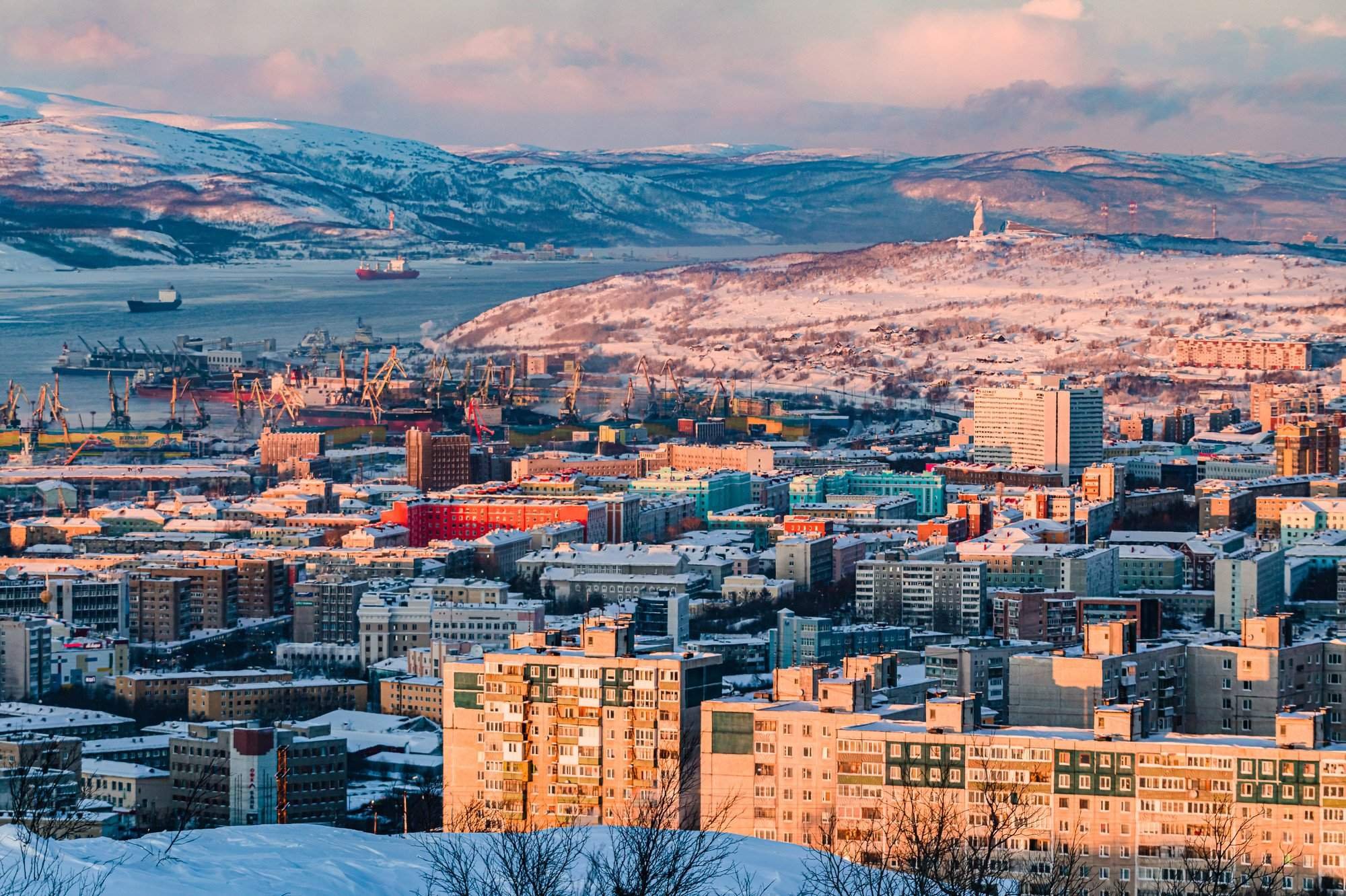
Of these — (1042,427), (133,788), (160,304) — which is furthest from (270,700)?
(160,304)

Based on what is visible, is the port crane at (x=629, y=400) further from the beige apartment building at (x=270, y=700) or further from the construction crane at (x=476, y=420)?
the beige apartment building at (x=270, y=700)

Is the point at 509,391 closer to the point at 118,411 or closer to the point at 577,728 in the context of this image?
the point at 118,411

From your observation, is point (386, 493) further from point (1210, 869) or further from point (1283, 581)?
point (1210, 869)

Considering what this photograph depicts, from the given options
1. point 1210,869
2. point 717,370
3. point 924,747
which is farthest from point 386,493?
point 1210,869

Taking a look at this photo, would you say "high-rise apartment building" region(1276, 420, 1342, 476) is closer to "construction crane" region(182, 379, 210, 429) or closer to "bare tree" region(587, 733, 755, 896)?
"construction crane" region(182, 379, 210, 429)

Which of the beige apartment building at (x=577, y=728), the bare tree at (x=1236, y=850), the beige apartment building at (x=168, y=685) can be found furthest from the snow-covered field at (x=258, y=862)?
the beige apartment building at (x=168, y=685)

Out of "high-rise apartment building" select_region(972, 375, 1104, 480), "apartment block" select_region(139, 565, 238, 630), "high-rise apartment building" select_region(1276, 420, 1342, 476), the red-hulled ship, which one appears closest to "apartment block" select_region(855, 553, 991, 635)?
"apartment block" select_region(139, 565, 238, 630)
